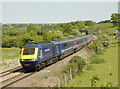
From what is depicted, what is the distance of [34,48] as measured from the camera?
17000 millimetres

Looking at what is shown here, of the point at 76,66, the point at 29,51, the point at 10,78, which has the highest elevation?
the point at 29,51

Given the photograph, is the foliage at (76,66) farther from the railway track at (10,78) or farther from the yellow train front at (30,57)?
the railway track at (10,78)

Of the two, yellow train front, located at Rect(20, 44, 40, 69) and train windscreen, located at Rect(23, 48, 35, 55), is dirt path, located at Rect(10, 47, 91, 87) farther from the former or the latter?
train windscreen, located at Rect(23, 48, 35, 55)

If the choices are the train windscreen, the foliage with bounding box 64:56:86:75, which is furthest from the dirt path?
the foliage with bounding box 64:56:86:75

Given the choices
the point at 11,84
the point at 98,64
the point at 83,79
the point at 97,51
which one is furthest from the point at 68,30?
the point at 11,84

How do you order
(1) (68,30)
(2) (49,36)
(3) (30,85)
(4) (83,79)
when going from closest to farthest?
(3) (30,85), (4) (83,79), (2) (49,36), (1) (68,30)

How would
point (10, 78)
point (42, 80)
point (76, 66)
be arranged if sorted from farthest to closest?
point (76, 66) → point (10, 78) → point (42, 80)

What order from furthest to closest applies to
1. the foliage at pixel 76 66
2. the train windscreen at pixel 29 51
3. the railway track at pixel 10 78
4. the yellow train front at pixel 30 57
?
the foliage at pixel 76 66 < the train windscreen at pixel 29 51 < the yellow train front at pixel 30 57 < the railway track at pixel 10 78

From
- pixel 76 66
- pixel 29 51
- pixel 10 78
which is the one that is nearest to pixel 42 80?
pixel 10 78

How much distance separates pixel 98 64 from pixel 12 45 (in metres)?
39.5

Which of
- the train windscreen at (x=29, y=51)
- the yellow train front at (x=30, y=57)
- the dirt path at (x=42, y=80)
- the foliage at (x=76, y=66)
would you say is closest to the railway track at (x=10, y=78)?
the dirt path at (x=42, y=80)

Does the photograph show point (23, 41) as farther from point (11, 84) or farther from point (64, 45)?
point (11, 84)

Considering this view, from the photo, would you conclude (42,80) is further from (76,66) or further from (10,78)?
(76,66)

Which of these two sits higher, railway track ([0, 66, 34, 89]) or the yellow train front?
the yellow train front
